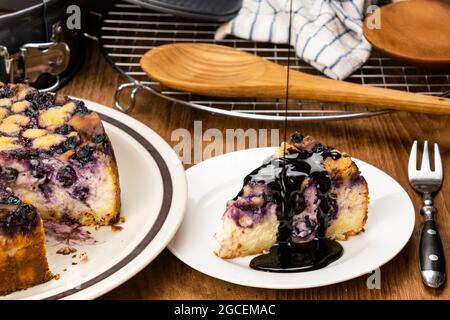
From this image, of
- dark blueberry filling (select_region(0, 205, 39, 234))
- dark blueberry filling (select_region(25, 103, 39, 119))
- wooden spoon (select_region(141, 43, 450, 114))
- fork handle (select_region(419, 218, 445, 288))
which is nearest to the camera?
dark blueberry filling (select_region(0, 205, 39, 234))

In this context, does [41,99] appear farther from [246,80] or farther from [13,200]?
[246,80]

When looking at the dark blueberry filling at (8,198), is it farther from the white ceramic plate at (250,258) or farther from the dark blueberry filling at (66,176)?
the white ceramic plate at (250,258)

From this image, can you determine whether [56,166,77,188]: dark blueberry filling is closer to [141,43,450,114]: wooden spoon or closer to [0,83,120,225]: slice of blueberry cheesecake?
[0,83,120,225]: slice of blueberry cheesecake

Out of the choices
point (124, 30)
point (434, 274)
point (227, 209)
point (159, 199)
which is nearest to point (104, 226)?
Answer: point (159, 199)

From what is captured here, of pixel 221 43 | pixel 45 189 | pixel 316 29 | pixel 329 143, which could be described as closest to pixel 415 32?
pixel 316 29

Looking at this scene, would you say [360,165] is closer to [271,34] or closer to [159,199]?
[159,199]

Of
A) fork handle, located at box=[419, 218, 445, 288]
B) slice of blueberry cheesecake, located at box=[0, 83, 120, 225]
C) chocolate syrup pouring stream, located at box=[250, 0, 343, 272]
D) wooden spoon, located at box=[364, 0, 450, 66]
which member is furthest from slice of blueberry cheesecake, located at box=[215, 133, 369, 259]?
wooden spoon, located at box=[364, 0, 450, 66]
